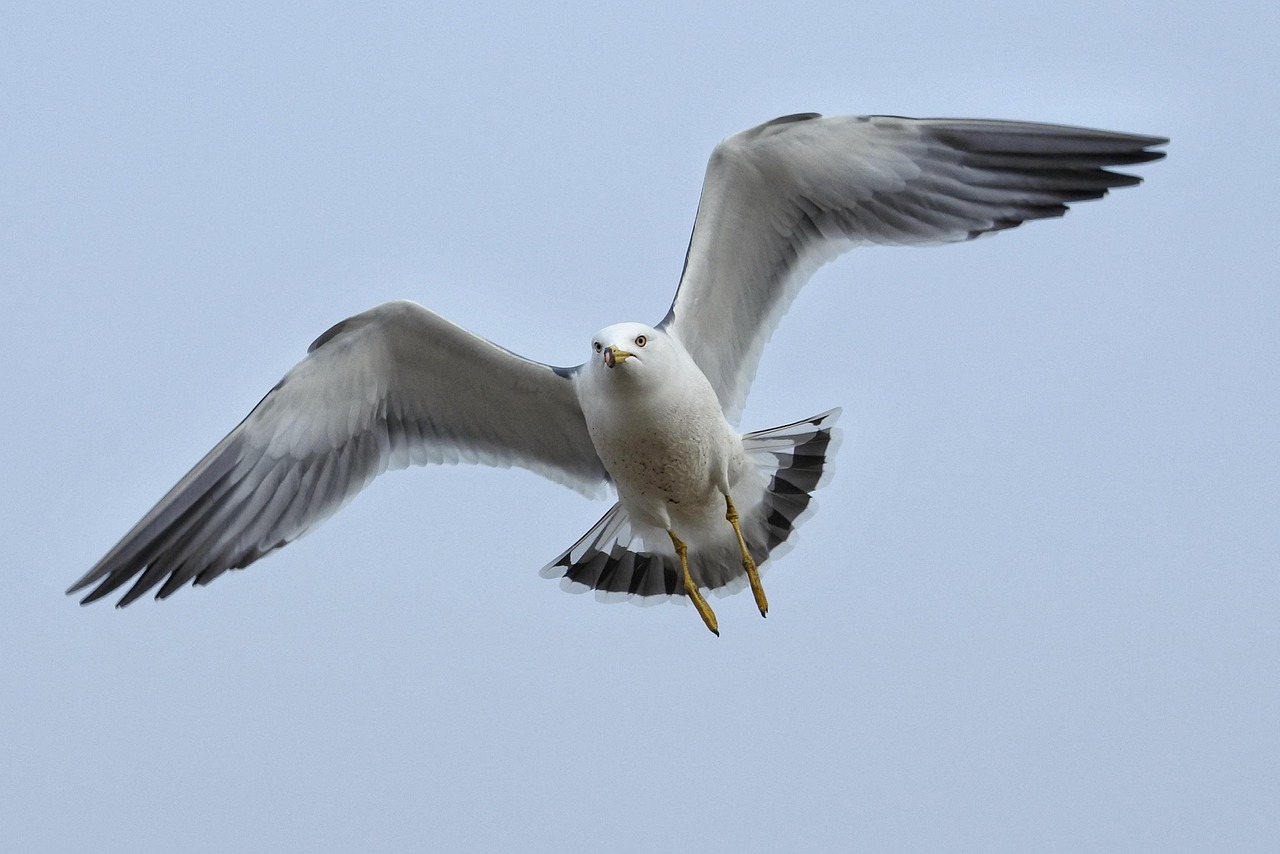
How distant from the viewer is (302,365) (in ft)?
22.0

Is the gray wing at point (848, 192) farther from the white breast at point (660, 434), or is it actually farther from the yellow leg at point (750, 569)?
the yellow leg at point (750, 569)

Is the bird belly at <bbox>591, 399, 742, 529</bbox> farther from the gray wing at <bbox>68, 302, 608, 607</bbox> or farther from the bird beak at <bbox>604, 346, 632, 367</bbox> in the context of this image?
the gray wing at <bbox>68, 302, 608, 607</bbox>

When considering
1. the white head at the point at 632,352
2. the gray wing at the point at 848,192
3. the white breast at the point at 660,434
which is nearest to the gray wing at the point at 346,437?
the white breast at the point at 660,434

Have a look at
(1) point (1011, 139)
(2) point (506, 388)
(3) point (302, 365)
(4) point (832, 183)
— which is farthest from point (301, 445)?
(1) point (1011, 139)

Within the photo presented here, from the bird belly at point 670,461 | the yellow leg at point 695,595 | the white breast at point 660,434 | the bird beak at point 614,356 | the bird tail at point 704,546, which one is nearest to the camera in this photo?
the bird beak at point 614,356

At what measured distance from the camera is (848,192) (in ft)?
22.2

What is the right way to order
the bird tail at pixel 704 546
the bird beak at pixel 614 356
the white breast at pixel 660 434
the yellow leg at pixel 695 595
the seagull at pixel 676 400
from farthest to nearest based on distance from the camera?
the bird tail at pixel 704 546 < the yellow leg at pixel 695 595 < the seagull at pixel 676 400 < the white breast at pixel 660 434 < the bird beak at pixel 614 356

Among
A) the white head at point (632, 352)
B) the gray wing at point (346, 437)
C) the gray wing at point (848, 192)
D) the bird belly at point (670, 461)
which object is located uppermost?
the gray wing at point (848, 192)

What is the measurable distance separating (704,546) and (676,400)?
4.00 ft

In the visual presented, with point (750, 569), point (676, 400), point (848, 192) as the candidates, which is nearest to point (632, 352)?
point (676, 400)

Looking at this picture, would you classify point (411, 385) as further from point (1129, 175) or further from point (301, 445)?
point (1129, 175)

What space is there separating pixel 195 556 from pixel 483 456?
1.42 metres

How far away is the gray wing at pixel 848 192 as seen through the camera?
6461mm

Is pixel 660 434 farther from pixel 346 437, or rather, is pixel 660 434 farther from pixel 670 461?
pixel 346 437
